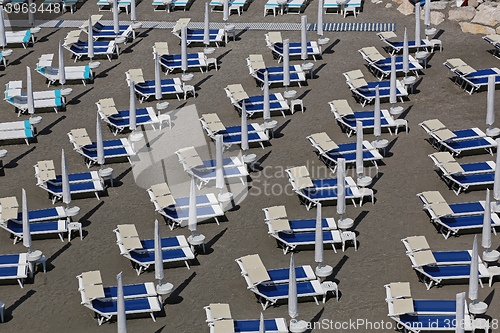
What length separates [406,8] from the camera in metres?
41.7

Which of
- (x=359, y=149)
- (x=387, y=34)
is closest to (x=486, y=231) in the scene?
(x=359, y=149)

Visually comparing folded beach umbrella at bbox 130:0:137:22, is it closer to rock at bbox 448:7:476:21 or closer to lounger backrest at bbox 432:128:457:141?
rock at bbox 448:7:476:21

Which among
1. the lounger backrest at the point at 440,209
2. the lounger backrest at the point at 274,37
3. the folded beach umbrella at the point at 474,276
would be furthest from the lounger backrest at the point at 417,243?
the lounger backrest at the point at 274,37

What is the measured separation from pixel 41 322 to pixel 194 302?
12.7 feet

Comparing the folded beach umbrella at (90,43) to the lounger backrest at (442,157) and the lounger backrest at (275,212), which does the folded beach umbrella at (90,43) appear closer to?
the lounger backrest at (275,212)

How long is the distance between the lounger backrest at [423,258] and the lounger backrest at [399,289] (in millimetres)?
1017

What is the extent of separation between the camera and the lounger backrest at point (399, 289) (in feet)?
85.3

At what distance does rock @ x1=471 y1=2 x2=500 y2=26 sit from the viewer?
40.1m

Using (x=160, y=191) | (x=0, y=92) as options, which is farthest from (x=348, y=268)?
(x=0, y=92)

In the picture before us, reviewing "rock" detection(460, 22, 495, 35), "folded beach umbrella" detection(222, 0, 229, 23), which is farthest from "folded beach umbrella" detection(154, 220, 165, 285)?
"rock" detection(460, 22, 495, 35)

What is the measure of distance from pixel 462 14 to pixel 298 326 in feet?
63.0

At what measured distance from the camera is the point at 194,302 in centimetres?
2692

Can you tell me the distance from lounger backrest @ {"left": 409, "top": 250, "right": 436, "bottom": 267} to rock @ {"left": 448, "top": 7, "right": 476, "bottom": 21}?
1575 cm

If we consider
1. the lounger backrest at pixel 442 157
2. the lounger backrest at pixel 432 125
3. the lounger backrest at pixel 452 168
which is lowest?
the lounger backrest at pixel 452 168
